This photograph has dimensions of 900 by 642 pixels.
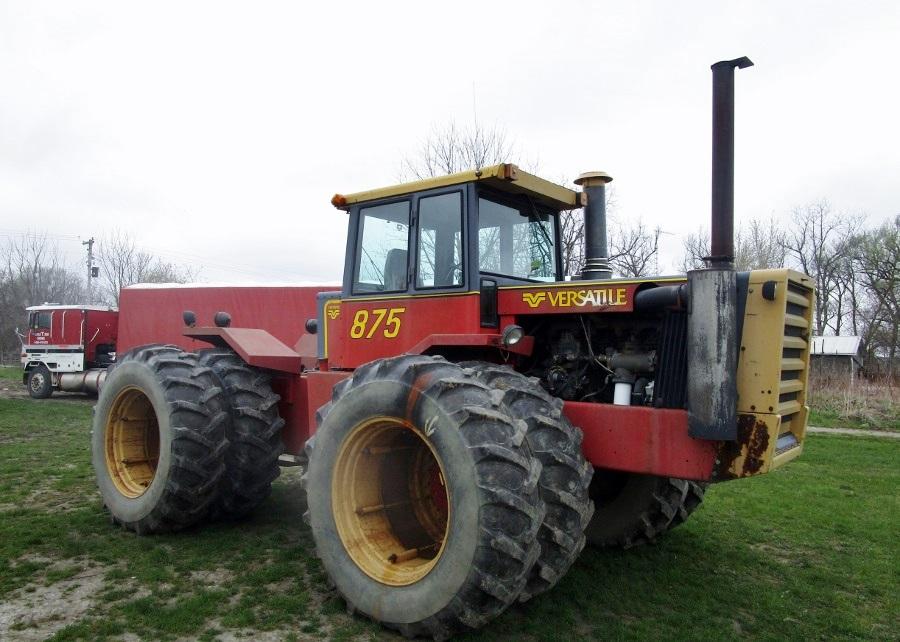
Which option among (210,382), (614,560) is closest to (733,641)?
(614,560)

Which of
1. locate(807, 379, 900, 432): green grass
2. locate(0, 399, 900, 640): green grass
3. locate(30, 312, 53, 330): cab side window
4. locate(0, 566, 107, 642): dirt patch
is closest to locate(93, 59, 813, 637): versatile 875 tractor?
locate(0, 399, 900, 640): green grass

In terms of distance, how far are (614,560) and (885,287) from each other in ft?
123

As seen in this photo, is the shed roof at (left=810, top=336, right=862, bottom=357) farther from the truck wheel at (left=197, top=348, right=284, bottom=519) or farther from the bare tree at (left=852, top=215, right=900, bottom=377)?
the truck wheel at (left=197, top=348, right=284, bottom=519)

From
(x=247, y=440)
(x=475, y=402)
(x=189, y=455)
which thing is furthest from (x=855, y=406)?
(x=189, y=455)

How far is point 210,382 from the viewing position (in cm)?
582

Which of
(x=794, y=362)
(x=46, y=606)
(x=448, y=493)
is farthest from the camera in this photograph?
(x=46, y=606)

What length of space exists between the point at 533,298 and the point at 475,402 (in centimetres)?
113

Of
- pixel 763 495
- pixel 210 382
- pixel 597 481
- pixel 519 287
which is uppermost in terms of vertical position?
pixel 519 287

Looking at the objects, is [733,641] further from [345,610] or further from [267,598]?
[267,598]

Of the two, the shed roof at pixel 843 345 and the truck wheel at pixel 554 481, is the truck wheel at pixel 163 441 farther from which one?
the shed roof at pixel 843 345

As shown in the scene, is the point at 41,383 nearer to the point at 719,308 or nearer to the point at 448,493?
the point at 448,493

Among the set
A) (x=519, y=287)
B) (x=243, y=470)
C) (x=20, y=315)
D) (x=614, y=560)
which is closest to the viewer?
(x=519, y=287)

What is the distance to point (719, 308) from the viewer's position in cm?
373

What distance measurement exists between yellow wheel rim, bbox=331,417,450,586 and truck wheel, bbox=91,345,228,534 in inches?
65.3
